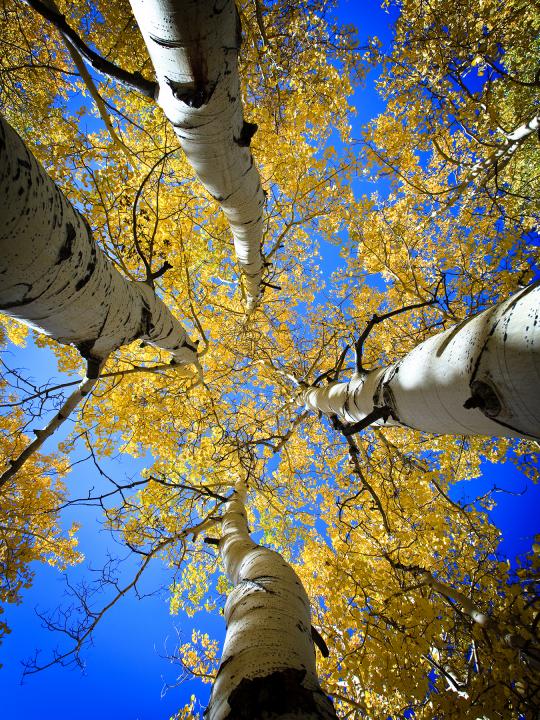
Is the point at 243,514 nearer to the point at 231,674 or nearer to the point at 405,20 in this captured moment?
the point at 231,674

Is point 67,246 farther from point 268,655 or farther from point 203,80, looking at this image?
point 268,655

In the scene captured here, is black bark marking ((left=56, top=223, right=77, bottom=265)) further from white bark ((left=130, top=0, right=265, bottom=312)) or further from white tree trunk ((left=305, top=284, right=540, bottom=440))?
white tree trunk ((left=305, top=284, right=540, bottom=440))

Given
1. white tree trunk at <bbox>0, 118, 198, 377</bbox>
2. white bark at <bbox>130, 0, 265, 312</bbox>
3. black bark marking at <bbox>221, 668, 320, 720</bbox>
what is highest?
white bark at <bbox>130, 0, 265, 312</bbox>

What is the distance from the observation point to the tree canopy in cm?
164

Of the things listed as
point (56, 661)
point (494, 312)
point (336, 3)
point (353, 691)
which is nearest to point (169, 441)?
point (56, 661)

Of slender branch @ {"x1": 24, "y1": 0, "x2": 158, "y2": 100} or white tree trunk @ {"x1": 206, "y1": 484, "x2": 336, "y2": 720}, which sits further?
slender branch @ {"x1": 24, "y1": 0, "x2": 158, "y2": 100}

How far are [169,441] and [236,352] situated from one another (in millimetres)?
2078

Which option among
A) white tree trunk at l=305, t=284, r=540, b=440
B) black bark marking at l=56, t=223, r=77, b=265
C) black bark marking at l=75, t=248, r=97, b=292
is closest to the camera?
white tree trunk at l=305, t=284, r=540, b=440

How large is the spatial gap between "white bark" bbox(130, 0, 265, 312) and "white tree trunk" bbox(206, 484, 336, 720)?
7.25ft

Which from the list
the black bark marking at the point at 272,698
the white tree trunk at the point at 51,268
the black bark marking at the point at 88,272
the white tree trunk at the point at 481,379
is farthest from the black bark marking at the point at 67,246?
the black bark marking at the point at 272,698

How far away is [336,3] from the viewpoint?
141 inches

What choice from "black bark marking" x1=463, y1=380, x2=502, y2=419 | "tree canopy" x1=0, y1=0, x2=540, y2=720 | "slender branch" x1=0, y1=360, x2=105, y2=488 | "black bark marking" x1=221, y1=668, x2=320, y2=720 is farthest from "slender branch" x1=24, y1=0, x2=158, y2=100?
"black bark marking" x1=221, y1=668, x2=320, y2=720

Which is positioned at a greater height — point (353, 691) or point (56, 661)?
point (56, 661)

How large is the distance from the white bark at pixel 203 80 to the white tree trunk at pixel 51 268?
0.70 metres
